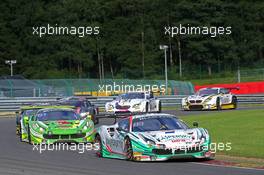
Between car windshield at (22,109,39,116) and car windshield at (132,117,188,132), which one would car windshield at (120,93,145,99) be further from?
car windshield at (132,117,188,132)

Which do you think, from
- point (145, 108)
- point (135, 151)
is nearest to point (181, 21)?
point (145, 108)

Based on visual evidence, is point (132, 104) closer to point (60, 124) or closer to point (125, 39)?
point (60, 124)

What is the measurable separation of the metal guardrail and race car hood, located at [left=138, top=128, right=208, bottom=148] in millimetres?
27613

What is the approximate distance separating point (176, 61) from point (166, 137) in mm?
72074

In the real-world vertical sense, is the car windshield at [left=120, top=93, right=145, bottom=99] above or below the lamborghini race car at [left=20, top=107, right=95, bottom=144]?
above

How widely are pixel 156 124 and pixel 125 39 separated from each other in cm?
6772

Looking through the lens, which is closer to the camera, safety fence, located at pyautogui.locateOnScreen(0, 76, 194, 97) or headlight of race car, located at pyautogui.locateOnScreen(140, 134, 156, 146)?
headlight of race car, located at pyautogui.locateOnScreen(140, 134, 156, 146)

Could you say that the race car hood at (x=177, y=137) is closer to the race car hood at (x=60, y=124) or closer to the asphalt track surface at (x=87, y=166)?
the asphalt track surface at (x=87, y=166)

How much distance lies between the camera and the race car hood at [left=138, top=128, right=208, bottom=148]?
15.7 meters

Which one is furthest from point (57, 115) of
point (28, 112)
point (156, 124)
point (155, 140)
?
point (155, 140)

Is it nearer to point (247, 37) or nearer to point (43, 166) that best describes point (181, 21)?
point (247, 37)

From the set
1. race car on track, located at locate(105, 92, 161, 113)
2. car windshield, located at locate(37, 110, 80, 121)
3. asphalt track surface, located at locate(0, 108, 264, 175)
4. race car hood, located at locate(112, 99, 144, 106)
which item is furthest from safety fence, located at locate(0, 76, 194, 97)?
asphalt track surface, located at locate(0, 108, 264, 175)

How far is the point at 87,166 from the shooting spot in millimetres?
15352

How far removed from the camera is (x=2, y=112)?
44.3 m
